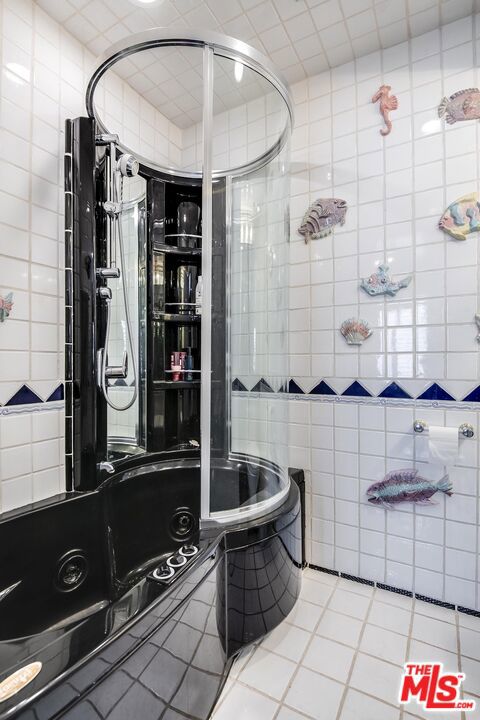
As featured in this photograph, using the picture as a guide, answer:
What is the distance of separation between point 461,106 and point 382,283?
0.82 metres

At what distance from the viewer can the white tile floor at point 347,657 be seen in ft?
3.75

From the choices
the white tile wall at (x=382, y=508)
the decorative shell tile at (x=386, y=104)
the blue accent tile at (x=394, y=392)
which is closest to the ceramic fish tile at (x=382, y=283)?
the blue accent tile at (x=394, y=392)

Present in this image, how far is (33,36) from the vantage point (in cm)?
144

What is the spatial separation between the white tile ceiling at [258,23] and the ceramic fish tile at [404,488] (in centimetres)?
177

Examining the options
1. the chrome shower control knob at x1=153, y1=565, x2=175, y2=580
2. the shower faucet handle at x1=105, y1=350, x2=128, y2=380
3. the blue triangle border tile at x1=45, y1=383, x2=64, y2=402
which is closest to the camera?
the chrome shower control knob at x1=153, y1=565, x2=175, y2=580

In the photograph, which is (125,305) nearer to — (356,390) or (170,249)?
(170,249)

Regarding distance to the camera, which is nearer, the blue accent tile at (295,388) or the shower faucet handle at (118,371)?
the shower faucet handle at (118,371)

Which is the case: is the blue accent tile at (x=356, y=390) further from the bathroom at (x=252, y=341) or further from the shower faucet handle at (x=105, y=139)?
the shower faucet handle at (x=105, y=139)

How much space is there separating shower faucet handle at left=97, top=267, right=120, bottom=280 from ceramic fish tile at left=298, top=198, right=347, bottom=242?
0.99 meters

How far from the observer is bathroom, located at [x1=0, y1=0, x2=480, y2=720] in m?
1.29

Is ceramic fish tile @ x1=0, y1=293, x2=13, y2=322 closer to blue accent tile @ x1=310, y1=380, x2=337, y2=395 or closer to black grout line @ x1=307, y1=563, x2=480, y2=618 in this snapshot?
blue accent tile @ x1=310, y1=380, x2=337, y2=395

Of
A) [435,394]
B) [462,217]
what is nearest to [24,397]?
[435,394]

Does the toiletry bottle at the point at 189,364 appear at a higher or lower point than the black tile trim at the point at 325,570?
higher

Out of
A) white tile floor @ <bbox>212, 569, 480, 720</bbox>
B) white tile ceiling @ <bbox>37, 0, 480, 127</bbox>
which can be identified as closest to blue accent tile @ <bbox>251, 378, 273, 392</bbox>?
white tile floor @ <bbox>212, 569, 480, 720</bbox>
